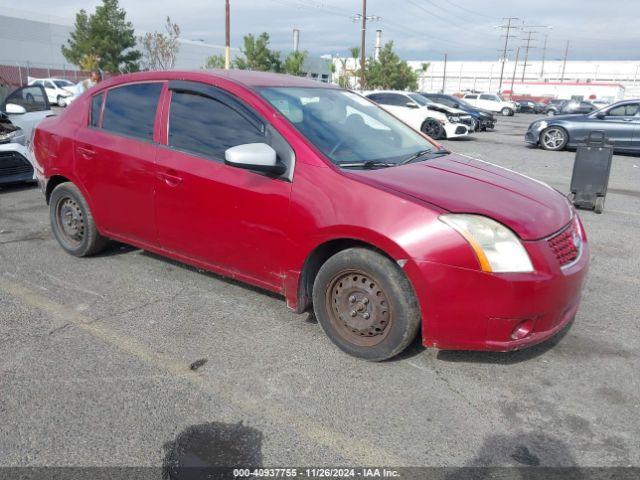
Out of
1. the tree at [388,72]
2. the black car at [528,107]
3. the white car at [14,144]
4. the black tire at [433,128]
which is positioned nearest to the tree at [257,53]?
the tree at [388,72]

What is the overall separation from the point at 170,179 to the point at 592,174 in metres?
5.88

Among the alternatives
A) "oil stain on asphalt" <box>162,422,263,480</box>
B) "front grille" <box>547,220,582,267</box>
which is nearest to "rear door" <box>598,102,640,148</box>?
"front grille" <box>547,220,582,267</box>

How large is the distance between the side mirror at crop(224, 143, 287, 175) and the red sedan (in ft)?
0.03

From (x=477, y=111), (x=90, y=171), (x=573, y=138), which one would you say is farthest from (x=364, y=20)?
(x=90, y=171)

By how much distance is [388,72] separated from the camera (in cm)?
5544

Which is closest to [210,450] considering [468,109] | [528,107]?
[468,109]

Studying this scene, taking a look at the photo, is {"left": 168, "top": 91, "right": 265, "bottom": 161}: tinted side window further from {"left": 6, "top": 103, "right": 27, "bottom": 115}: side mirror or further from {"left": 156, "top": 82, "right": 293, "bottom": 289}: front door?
{"left": 6, "top": 103, "right": 27, "bottom": 115}: side mirror

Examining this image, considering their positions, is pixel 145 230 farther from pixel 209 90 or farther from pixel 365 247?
pixel 365 247

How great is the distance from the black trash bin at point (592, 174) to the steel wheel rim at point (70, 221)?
6.18 m

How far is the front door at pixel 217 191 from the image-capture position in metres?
3.38

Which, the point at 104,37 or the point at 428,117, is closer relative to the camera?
the point at 428,117

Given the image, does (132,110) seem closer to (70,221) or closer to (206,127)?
(206,127)

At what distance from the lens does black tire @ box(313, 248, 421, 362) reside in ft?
9.68

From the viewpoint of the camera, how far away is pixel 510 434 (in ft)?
8.40
